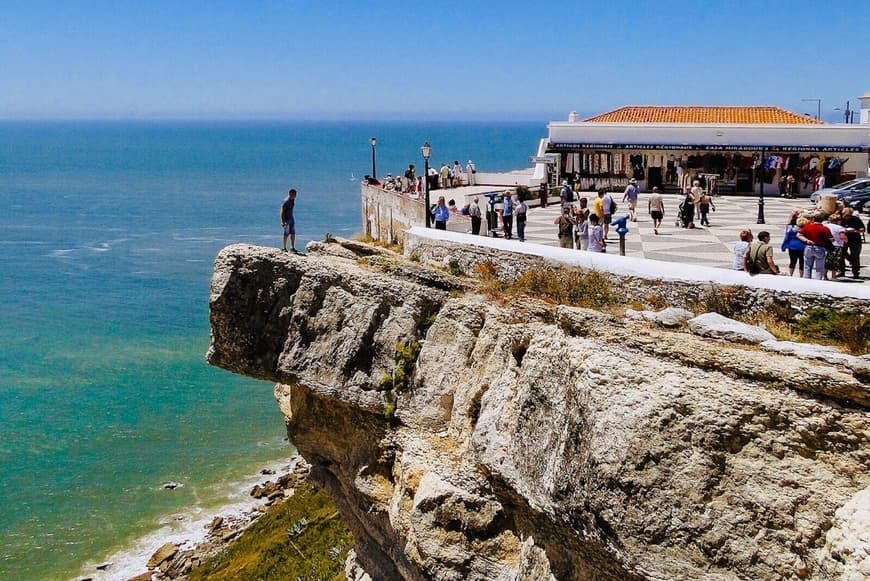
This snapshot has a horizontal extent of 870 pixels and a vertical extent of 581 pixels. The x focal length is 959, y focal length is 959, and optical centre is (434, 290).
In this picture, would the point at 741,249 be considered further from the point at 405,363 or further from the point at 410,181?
the point at 410,181

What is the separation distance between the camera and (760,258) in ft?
46.2

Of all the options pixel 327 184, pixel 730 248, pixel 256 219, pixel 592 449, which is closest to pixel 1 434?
pixel 730 248

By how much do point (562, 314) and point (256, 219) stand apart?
237 feet

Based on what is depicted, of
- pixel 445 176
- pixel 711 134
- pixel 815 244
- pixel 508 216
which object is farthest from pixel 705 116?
pixel 815 244

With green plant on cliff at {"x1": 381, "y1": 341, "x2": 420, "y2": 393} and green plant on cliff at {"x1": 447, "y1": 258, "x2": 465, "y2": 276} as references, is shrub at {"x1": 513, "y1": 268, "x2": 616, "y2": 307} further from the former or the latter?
green plant on cliff at {"x1": 381, "y1": 341, "x2": 420, "y2": 393}

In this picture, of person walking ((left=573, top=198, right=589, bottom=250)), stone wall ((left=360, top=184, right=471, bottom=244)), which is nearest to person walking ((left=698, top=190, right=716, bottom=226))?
person walking ((left=573, top=198, right=589, bottom=250))

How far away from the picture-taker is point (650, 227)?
914 inches

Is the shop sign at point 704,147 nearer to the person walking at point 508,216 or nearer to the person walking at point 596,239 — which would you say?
the person walking at point 508,216

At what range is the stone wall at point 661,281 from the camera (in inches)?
506

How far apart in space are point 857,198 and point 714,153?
26.4 ft

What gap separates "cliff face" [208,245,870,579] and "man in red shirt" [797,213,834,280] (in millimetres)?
3395

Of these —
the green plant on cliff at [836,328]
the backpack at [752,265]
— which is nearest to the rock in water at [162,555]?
the backpack at [752,265]

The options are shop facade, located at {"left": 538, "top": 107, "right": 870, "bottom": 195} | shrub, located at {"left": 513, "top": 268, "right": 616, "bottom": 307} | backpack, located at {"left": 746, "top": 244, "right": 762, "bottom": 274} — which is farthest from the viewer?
shop facade, located at {"left": 538, "top": 107, "right": 870, "bottom": 195}

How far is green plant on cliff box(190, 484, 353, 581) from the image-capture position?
23675mm
